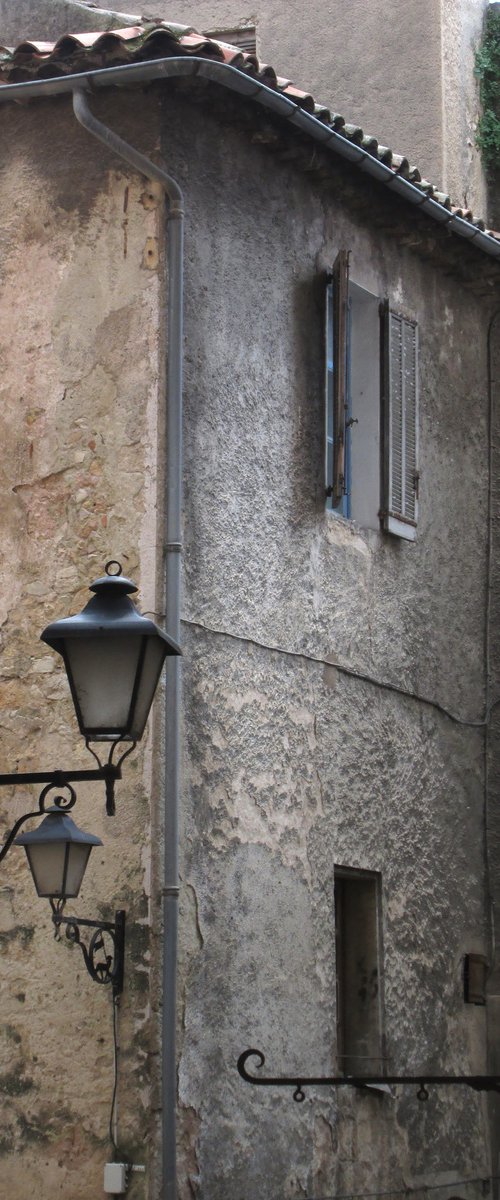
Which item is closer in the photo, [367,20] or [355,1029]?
[355,1029]

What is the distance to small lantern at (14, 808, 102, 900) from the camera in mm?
6809

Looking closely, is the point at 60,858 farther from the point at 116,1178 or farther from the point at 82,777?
the point at 116,1178

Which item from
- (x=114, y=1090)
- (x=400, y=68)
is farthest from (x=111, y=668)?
(x=400, y=68)

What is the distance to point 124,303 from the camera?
8766 millimetres

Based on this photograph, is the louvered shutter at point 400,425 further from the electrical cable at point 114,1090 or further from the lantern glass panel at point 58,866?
the lantern glass panel at point 58,866

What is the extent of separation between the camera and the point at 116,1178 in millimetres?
7676

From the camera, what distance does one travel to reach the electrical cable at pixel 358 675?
342 inches

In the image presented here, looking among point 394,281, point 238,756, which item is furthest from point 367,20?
point 238,756

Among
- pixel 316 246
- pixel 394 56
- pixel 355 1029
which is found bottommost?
pixel 355 1029

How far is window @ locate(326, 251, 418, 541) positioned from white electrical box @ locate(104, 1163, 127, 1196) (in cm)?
379

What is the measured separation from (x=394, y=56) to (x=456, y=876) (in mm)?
5711

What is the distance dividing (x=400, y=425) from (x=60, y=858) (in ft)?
14.0

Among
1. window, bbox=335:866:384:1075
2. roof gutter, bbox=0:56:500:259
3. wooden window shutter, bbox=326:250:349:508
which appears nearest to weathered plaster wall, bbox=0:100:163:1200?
roof gutter, bbox=0:56:500:259

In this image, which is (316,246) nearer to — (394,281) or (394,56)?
(394,281)
